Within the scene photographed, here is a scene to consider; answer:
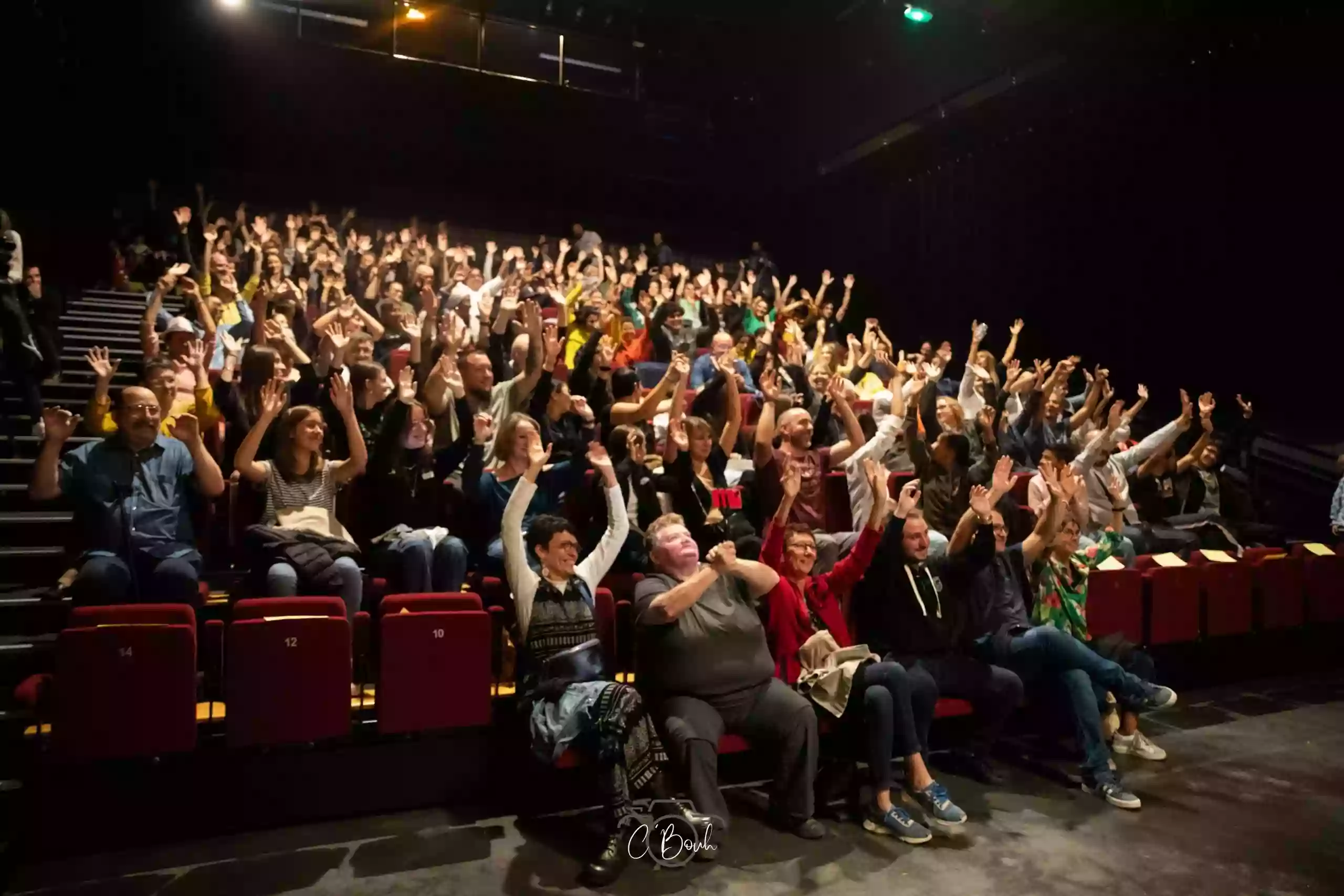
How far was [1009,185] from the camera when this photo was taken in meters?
7.01

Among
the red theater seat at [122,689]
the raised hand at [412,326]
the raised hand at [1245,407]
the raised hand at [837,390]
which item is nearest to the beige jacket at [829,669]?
the raised hand at [837,390]

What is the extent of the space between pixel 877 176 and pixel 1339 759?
6.76m

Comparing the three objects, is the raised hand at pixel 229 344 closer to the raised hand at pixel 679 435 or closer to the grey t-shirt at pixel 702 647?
the raised hand at pixel 679 435

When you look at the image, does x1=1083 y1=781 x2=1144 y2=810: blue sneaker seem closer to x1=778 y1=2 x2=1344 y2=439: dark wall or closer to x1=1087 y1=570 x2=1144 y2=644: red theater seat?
x1=1087 y1=570 x2=1144 y2=644: red theater seat

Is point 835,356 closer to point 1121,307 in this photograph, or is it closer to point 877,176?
point 1121,307

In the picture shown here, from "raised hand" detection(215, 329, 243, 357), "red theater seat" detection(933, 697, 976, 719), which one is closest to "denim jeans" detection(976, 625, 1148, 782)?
"red theater seat" detection(933, 697, 976, 719)

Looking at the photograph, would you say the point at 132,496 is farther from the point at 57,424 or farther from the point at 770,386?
the point at 770,386

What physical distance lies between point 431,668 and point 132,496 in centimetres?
99

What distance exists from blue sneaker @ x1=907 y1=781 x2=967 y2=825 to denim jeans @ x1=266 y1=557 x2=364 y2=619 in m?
1.57

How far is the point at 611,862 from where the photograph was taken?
6.23ft

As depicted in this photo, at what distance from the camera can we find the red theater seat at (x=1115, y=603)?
327cm

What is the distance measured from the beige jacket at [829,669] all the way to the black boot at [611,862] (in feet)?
2.14

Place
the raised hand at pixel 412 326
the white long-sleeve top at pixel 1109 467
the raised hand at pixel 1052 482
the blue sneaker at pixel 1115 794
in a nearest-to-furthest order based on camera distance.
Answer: the blue sneaker at pixel 1115 794
the raised hand at pixel 1052 482
the raised hand at pixel 412 326
the white long-sleeve top at pixel 1109 467

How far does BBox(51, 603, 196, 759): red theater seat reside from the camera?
6.32 feet
